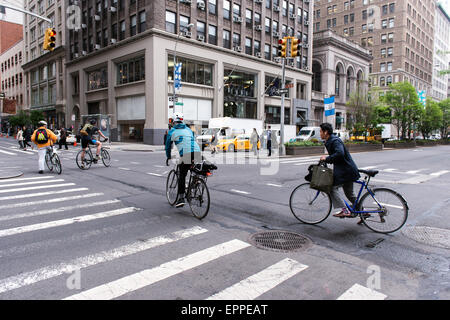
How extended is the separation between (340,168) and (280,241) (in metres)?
1.74

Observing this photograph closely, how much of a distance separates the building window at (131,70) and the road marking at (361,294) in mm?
33220

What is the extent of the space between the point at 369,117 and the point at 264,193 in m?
28.2

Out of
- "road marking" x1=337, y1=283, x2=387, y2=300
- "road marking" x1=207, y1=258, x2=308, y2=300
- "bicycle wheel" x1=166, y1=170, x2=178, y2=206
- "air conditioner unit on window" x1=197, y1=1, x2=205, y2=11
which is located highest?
"air conditioner unit on window" x1=197, y1=1, x2=205, y2=11

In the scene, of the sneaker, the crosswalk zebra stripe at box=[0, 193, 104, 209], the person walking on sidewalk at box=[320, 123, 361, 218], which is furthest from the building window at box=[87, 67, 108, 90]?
the person walking on sidewalk at box=[320, 123, 361, 218]

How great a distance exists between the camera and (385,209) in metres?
5.40

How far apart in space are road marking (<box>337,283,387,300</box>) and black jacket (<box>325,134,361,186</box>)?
2414 mm

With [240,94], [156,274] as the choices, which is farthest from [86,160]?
[240,94]

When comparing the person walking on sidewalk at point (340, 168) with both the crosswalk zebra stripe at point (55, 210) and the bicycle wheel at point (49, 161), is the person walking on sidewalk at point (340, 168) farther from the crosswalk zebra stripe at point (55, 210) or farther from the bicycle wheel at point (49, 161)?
the bicycle wheel at point (49, 161)

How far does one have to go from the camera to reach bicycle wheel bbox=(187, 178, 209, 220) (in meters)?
6.12

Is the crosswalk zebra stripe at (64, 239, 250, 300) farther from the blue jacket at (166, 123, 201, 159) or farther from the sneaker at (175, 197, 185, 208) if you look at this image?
the blue jacket at (166, 123, 201, 159)

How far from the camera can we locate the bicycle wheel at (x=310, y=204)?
586 cm

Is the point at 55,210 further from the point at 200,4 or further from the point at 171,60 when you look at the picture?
the point at 200,4

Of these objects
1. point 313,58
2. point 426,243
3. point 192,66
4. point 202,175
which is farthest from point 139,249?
point 313,58
